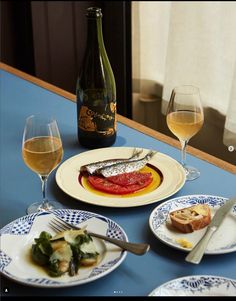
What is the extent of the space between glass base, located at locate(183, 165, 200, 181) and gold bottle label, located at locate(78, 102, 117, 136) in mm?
208

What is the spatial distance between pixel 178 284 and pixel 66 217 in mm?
265

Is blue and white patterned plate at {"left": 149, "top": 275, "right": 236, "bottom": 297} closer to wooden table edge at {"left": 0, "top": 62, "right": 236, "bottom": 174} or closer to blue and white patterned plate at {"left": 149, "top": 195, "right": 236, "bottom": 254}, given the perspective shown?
blue and white patterned plate at {"left": 149, "top": 195, "right": 236, "bottom": 254}

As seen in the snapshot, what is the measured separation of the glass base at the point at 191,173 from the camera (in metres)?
1.13

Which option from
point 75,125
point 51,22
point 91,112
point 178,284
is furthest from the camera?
point 51,22

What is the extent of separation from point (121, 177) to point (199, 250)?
0.31m

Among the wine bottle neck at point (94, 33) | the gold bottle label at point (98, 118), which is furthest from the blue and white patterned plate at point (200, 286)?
the wine bottle neck at point (94, 33)

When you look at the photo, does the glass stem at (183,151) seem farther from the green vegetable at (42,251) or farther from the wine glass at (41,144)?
the green vegetable at (42,251)

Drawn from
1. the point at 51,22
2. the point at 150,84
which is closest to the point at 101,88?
the point at 150,84

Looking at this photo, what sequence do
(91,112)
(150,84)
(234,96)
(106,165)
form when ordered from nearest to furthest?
(106,165)
(91,112)
(234,96)
(150,84)

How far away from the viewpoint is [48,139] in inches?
38.1

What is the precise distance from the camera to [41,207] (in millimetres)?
1015

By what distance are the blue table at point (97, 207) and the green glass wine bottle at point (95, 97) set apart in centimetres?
5

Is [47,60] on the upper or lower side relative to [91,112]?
lower

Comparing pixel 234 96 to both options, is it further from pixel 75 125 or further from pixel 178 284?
pixel 178 284
